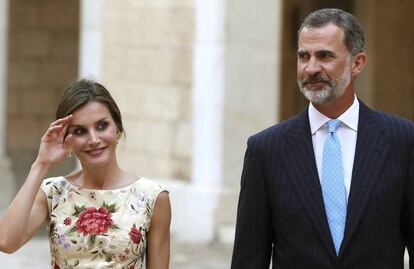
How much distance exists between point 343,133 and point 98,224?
3.15 feet

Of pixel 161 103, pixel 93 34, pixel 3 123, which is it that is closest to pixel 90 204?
pixel 161 103

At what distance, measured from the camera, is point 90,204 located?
473 centimetres

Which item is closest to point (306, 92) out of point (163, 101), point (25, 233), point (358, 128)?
point (358, 128)

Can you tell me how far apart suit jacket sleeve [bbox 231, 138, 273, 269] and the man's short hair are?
495 mm

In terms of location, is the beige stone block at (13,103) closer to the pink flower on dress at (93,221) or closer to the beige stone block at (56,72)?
the beige stone block at (56,72)

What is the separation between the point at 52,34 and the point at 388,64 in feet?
20.5

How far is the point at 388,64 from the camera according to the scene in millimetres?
15570

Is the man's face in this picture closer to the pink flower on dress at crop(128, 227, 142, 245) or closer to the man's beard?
the man's beard

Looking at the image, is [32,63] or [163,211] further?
[32,63]

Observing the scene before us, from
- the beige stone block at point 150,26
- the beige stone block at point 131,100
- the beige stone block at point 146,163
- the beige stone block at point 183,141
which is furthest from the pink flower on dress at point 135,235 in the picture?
the beige stone block at point 131,100

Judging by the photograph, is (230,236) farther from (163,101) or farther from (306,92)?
(306,92)

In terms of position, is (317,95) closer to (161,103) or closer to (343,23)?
(343,23)

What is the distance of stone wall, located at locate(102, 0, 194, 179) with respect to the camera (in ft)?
39.7

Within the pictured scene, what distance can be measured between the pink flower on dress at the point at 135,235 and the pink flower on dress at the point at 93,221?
0.09 metres
